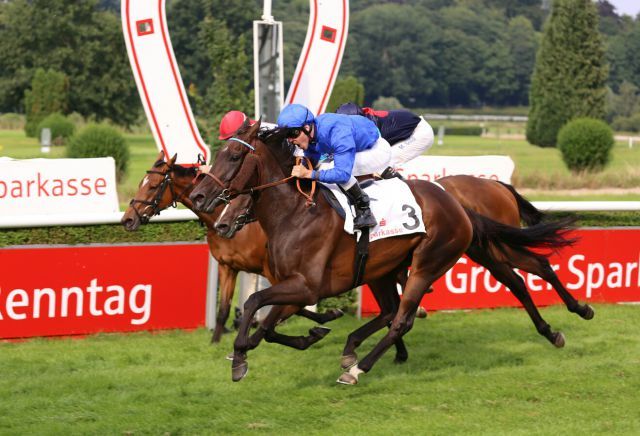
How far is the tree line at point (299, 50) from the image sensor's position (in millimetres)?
50281

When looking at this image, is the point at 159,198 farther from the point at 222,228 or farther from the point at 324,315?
the point at 222,228

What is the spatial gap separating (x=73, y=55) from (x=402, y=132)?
46646 mm

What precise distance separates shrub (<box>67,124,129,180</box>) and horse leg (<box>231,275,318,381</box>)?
45.8 feet

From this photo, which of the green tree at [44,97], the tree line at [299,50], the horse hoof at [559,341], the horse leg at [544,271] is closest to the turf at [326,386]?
the horse hoof at [559,341]

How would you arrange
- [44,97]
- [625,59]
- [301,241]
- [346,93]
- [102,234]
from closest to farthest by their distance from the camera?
1. [301,241]
2. [102,234]
3. [346,93]
4. [44,97]
5. [625,59]

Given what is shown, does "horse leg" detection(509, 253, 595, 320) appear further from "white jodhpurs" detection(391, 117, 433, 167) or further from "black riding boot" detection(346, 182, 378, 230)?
"black riding boot" detection(346, 182, 378, 230)

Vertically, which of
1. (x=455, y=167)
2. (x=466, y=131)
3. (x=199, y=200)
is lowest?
(x=466, y=131)

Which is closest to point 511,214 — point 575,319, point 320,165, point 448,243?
point 575,319

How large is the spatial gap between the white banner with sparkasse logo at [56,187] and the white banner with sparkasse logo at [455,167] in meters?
2.38

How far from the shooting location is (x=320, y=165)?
18.7 ft

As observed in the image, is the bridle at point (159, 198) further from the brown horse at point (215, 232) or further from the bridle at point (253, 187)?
the bridle at point (253, 187)

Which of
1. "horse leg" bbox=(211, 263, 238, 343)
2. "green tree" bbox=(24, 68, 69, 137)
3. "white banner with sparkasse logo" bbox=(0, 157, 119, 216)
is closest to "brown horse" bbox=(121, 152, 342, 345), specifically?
"horse leg" bbox=(211, 263, 238, 343)

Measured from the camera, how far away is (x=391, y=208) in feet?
19.0

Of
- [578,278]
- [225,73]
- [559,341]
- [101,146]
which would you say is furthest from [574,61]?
[559,341]
